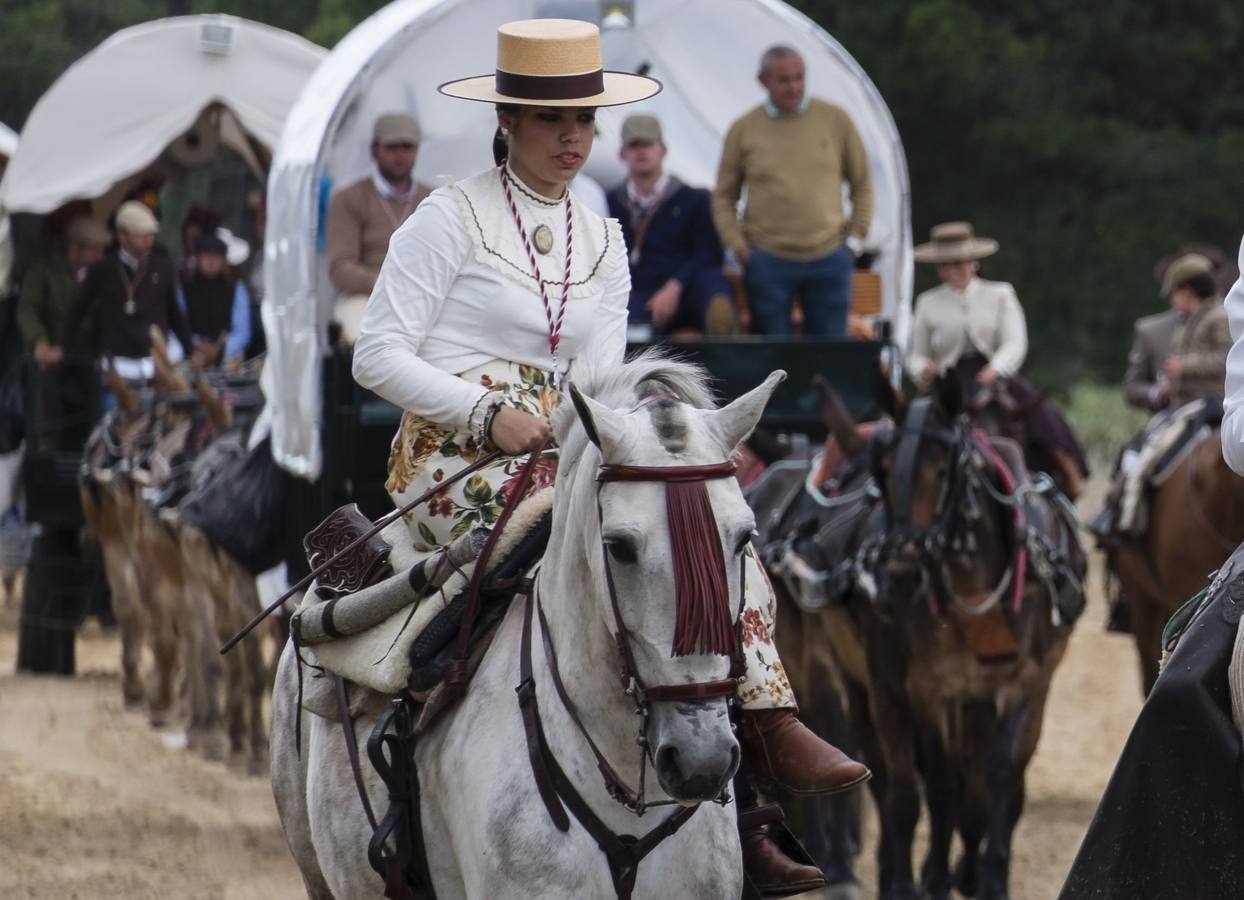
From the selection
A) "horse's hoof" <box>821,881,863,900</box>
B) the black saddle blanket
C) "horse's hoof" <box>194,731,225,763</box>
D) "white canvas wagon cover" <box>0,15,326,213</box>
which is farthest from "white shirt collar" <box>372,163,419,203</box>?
the black saddle blanket

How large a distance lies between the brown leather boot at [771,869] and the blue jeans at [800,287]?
19.2 ft

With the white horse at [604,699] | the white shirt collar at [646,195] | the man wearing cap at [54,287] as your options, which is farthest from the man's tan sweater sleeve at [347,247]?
the man wearing cap at [54,287]

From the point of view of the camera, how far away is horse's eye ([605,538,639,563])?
3.87 meters

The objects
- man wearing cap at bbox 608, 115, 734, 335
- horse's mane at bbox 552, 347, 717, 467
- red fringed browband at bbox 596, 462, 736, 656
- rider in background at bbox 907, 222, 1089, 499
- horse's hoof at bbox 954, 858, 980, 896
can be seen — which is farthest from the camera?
rider in background at bbox 907, 222, 1089, 499

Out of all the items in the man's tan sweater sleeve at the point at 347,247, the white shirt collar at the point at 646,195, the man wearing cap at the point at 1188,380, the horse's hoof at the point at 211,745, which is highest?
the white shirt collar at the point at 646,195

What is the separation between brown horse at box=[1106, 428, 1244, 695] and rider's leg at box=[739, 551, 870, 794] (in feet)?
21.2

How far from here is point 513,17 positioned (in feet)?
33.7

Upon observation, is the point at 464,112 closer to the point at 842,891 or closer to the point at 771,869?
the point at 842,891

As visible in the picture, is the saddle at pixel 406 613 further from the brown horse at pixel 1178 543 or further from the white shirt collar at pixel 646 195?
the brown horse at pixel 1178 543

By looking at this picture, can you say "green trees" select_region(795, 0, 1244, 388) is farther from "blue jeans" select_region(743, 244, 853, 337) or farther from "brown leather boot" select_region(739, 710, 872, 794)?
"brown leather boot" select_region(739, 710, 872, 794)

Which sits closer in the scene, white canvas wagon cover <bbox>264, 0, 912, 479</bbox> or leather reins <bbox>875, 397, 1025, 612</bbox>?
leather reins <bbox>875, 397, 1025, 612</bbox>

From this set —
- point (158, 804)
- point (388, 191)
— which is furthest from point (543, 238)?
point (158, 804)

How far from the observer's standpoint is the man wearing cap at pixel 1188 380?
452 inches

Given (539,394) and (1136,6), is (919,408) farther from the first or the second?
(1136,6)
